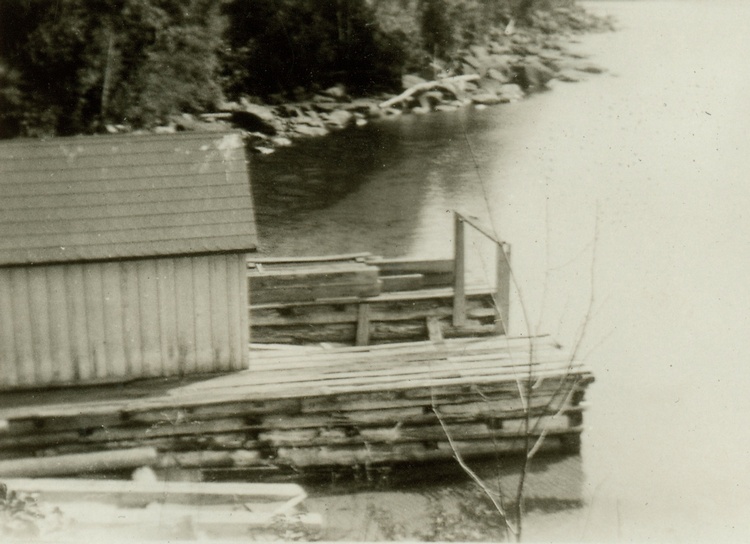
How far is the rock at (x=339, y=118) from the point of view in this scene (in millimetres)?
29750

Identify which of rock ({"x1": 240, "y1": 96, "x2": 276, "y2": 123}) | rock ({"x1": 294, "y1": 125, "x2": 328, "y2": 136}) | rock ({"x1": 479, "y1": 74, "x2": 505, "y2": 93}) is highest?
rock ({"x1": 479, "y1": 74, "x2": 505, "y2": 93})

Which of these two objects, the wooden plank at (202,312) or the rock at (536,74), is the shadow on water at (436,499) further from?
the rock at (536,74)

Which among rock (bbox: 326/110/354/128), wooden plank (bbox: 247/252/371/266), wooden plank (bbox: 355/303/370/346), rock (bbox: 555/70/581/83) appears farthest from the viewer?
rock (bbox: 555/70/581/83)

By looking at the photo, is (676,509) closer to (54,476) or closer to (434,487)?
(434,487)

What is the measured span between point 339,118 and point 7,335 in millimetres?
21381

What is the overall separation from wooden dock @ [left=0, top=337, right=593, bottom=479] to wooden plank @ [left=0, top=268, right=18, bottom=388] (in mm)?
237

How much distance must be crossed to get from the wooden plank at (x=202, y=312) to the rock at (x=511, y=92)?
25284mm

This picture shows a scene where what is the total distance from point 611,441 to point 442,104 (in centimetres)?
2256

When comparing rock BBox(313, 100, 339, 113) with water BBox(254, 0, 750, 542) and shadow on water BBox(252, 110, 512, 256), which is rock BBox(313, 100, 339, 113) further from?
water BBox(254, 0, 750, 542)

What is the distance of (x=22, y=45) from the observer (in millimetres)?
23250

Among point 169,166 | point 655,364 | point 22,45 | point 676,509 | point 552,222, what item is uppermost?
point 22,45

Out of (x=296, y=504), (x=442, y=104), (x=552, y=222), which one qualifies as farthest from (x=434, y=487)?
(x=442, y=104)

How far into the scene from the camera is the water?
10977 millimetres

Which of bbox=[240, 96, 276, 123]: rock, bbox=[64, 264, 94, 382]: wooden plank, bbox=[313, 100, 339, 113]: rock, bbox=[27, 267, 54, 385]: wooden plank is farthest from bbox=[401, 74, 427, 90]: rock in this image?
bbox=[27, 267, 54, 385]: wooden plank
